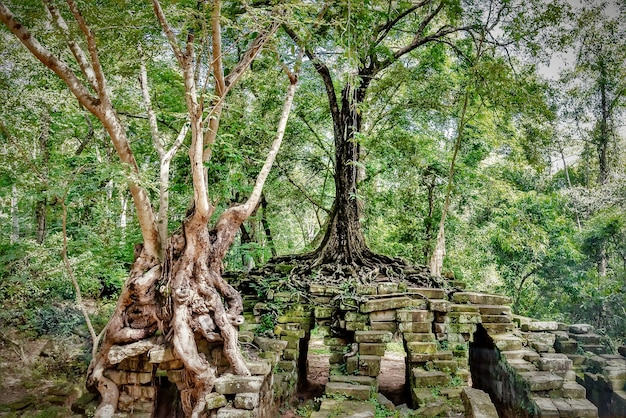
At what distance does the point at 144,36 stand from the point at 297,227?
14.3 m

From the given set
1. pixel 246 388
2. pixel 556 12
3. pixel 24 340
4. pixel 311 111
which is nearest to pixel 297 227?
pixel 311 111

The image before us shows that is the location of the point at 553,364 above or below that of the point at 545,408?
above

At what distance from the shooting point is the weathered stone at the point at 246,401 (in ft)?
14.6

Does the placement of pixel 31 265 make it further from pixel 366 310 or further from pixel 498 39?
pixel 498 39

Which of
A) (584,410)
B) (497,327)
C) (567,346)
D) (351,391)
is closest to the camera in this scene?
(584,410)

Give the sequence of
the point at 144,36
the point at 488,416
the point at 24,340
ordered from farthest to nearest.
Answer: the point at 24,340
the point at 144,36
the point at 488,416

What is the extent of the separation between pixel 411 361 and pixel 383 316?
0.82 m

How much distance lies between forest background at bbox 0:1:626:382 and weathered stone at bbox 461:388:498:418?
15.0ft

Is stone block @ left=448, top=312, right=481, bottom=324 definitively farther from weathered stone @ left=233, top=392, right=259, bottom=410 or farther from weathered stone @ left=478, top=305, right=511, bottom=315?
weathered stone @ left=233, top=392, right=259, bottom=410

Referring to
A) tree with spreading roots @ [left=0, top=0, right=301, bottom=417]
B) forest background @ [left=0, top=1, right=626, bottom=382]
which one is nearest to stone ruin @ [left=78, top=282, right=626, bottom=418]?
tree with spreading roots @ [left=0, top=0, right=301, bottom=417]

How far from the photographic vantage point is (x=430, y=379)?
19.4 ft

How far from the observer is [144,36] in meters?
6.04

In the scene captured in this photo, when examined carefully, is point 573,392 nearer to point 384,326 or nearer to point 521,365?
point 521,365

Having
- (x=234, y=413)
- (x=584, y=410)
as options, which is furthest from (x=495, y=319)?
(x=234, y=413)
